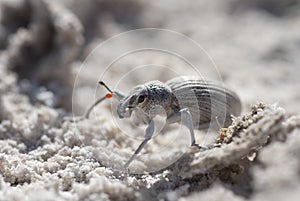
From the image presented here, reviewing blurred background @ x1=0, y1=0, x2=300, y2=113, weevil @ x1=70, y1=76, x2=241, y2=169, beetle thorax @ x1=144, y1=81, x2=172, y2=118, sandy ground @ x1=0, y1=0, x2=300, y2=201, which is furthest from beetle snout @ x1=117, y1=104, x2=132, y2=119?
blurred background @ x1=0, y1=0, x2=300, y2=113

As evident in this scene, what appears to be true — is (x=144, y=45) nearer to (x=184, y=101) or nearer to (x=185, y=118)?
(x=184, y=101)

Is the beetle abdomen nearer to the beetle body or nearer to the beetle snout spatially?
the beetle body

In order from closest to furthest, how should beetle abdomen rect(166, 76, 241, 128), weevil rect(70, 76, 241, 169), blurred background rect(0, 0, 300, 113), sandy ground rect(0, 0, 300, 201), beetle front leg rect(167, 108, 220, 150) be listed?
sandy ground rect(0, 0, 300, 201), beetle front leg rect(167, 108, 220, 150), weevil rect(70, 76, 241, 169), beetle abdomen rect(166, 76, 241, 128), blurred background rect(0, 0, 300, 113)

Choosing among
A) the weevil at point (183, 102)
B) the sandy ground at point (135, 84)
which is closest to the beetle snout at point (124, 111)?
the weevil at point (183, 102)

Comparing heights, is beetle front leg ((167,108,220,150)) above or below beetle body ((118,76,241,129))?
below

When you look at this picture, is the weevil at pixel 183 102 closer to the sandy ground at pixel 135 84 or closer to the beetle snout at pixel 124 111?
the beetle snout at pixel 124 111

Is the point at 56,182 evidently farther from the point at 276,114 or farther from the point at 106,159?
the point at 276,114
